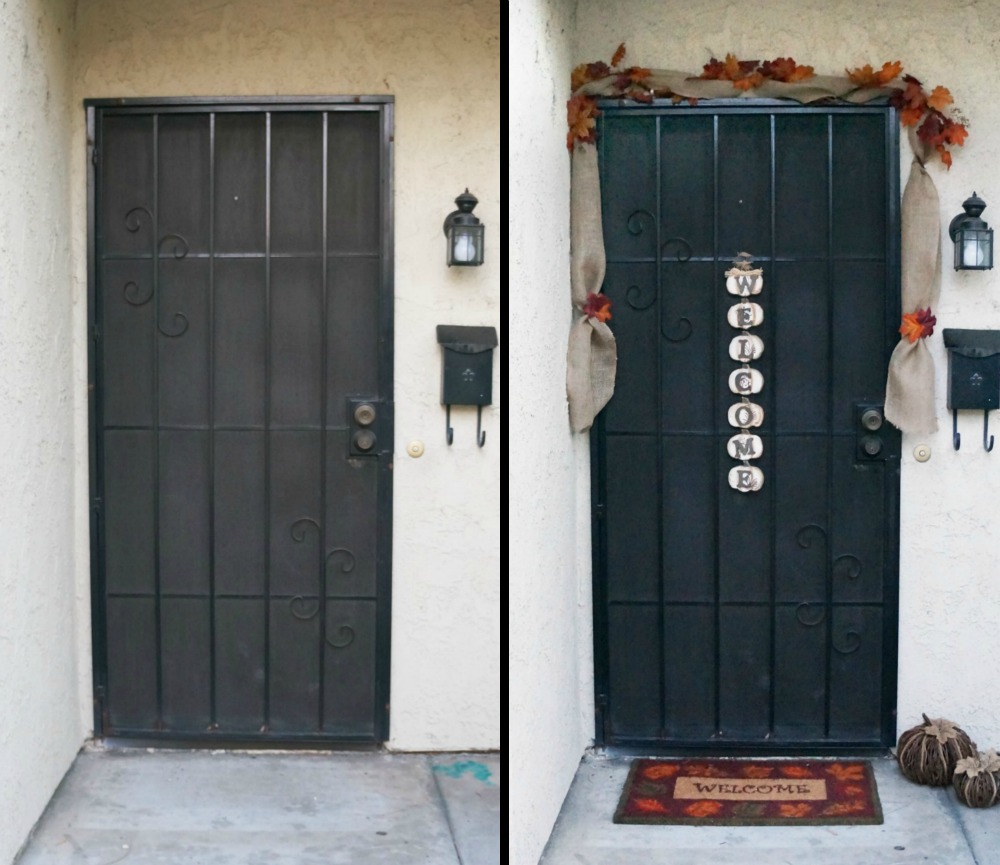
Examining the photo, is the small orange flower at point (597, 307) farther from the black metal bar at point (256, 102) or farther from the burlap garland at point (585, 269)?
the black metal bar at point (256, 102)

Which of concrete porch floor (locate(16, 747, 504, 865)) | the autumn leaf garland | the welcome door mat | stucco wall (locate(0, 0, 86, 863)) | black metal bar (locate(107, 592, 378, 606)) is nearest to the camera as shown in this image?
stucco wall (locate(0, 0, 86, 863))

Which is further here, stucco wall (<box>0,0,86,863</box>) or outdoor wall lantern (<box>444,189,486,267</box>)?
outdoor wall lantern (<box>444,189,486,267</box>)

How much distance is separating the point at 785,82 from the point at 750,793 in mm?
2393

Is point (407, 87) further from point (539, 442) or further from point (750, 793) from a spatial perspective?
point (750, 793)

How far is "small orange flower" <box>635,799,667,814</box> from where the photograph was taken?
13.4 feet

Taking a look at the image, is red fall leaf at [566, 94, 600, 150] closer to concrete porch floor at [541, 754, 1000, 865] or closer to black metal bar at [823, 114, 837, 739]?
black metal bar at [823, 114, 837, 739]

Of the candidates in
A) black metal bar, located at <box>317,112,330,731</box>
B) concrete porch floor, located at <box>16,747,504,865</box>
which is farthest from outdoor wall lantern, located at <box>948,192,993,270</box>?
concrete porch floor, located at <box>16,747,504,865</box>

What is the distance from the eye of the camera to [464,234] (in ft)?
13.8

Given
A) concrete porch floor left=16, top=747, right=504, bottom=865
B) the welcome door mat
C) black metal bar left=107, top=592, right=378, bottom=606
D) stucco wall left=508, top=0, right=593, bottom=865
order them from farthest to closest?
black metal bar left=107, top=592, right=378, bottom=606 < the welcome door mat < concrete porch floor left=16, top=747, right=504, bottom=865 < stucco wall left=508, top=0, right=593, bottom=865

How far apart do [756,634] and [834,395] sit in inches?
34.9

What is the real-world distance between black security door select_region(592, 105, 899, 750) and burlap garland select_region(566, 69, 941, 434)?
0.07 m

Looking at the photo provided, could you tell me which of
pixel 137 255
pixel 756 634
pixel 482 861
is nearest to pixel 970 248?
pixel 756 634

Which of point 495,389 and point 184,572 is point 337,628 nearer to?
point 184,572

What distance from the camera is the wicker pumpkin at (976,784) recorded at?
13.2 feet
